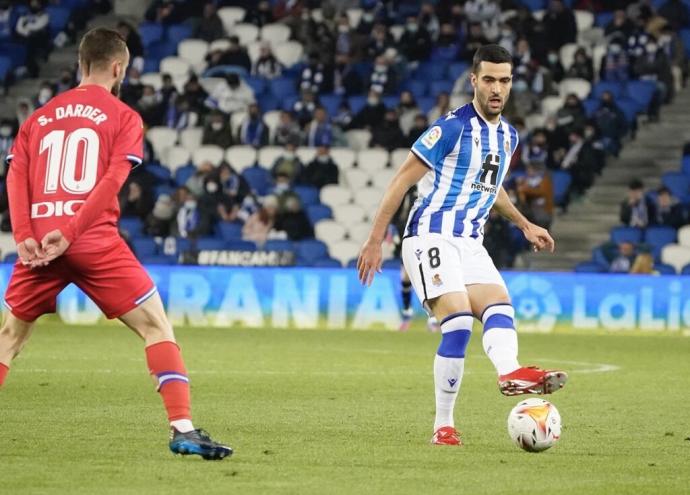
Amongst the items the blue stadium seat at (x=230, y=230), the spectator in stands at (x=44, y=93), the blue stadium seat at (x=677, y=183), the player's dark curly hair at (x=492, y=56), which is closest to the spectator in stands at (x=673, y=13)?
the blue stadium seat at (x=677, y=183)

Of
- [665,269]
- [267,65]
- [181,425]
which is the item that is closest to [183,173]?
[267,65]

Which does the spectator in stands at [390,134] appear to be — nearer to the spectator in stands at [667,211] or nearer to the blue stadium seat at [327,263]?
the blue stadium seat at [327,263]

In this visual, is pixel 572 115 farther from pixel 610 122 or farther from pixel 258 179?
pixel 258 179

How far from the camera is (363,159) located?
85.8 feet

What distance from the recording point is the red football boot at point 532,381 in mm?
8031

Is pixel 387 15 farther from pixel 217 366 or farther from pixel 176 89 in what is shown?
pixel 217 366

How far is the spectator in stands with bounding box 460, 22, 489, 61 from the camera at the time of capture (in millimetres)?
27344

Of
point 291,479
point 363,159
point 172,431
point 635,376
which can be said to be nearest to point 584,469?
point 291,479

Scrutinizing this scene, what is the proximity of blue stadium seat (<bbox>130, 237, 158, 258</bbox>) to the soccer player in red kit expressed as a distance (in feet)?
54.3

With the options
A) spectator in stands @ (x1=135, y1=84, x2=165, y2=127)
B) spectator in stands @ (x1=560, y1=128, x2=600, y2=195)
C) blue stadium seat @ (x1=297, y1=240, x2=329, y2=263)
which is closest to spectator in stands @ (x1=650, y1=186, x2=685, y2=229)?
spectator in stands @ (x1=560, y1=128, x2=600, y2=195)

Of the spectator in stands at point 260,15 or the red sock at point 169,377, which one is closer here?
the red sock at point 169,377

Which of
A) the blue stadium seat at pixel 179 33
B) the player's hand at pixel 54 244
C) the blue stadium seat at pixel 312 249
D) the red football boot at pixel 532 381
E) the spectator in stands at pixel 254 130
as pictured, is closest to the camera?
the player's hand at pixel 54 244

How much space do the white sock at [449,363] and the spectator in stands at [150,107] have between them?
19211 mm

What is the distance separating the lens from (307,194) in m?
25.5
